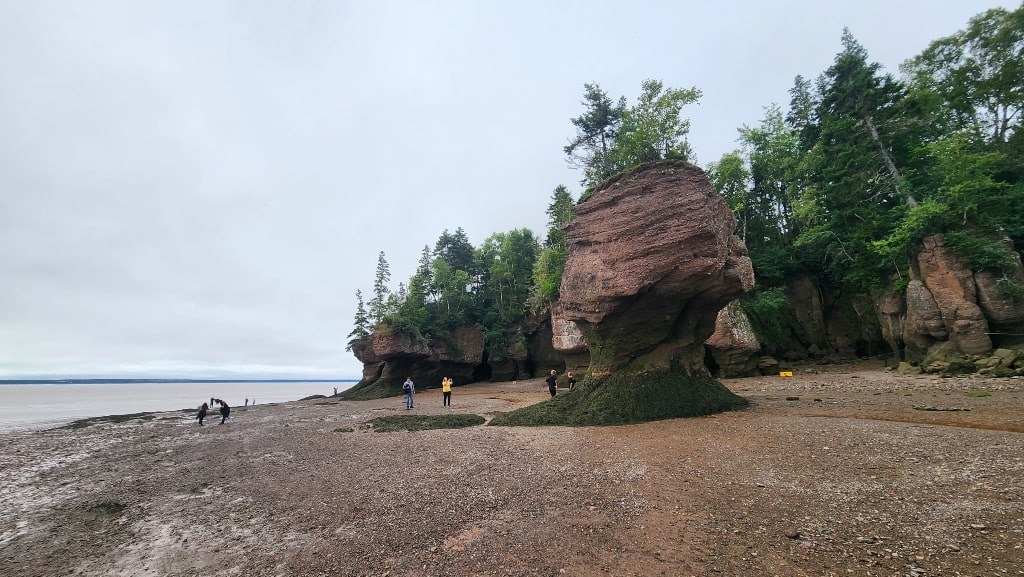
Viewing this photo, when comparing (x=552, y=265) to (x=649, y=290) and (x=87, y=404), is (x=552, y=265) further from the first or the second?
(x=87, y=404)

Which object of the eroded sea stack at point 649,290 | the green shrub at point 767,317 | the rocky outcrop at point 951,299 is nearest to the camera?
the eroded sea stack at point 649,290

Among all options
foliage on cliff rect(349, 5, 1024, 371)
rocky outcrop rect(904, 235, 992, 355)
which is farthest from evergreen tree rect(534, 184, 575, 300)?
rocky outcrop rect(904, 235, 992, 355)

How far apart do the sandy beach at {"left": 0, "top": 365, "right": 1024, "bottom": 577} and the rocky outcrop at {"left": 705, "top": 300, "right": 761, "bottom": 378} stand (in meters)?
12.6

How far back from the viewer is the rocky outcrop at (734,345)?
2598 cm

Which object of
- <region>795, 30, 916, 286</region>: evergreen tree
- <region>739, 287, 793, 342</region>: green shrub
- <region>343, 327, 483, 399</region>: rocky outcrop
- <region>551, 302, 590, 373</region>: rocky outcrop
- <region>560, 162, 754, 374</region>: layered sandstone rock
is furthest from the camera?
<region>343, 327, 483, 399</region>: rocky outcrop

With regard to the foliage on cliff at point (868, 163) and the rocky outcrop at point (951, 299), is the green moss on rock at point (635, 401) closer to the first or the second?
the foliage on cliff at point (868, 163)

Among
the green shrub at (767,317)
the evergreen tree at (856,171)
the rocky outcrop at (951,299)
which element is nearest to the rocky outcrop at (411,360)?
the green shrub at (767,317)

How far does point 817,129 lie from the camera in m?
32.4

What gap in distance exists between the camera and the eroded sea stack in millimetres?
14031

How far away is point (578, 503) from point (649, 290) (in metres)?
10.0

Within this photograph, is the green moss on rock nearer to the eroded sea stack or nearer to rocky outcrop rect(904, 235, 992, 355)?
the eroded sea stack

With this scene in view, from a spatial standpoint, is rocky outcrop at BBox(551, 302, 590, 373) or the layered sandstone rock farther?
rocky outcrop at BBox(551, 302, 590, 373)

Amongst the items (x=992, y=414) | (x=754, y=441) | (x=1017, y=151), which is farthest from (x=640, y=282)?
(x=1017, y=151)

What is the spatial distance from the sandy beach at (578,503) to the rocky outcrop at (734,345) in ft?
41.3
